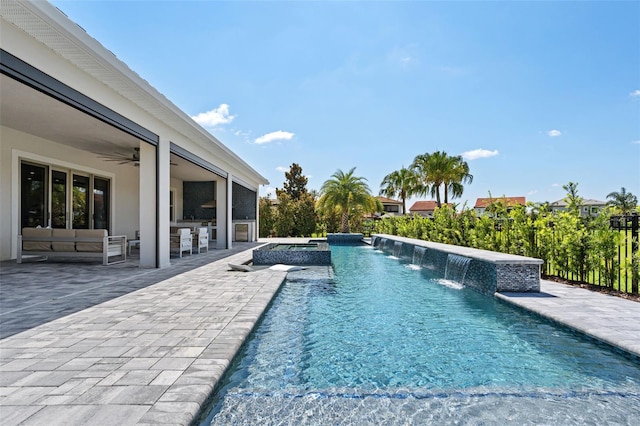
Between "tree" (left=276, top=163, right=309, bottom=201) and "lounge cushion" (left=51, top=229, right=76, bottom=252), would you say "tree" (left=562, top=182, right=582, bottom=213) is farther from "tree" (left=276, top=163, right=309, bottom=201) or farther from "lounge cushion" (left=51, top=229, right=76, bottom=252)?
"tree" (left=276, top=163, right=309, bottom=201)

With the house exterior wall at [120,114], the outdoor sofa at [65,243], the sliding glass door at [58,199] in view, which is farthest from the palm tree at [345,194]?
the outdoor sofa at [65,243]

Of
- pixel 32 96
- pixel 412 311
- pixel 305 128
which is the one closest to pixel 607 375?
pixel 412 311

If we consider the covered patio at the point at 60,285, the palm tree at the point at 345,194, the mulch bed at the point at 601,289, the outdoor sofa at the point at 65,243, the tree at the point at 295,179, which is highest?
the tree at the point at 295,179

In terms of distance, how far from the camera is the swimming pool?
247cm

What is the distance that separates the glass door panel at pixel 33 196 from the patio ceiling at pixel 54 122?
1.06 m

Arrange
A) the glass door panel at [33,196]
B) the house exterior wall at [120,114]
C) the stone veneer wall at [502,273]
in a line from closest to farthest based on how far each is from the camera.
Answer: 1. the house exterior wall at [120,114]
2. the stone veneer wall at [502,273]
3. the glass door panel at [33,196]

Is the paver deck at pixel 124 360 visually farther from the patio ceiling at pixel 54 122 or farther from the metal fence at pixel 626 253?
the metal fence at pixel 626 253

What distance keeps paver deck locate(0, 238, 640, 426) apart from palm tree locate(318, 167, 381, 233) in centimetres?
1733

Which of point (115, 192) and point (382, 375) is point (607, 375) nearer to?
point (382, 375)

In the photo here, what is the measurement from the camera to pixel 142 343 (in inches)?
129

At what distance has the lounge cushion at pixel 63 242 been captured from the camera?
8.48 metres

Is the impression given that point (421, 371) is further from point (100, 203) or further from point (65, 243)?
point (100, 203)

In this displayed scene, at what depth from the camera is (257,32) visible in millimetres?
11281

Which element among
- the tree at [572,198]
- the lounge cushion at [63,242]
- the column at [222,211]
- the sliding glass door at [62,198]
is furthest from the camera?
the column at [222,211]
